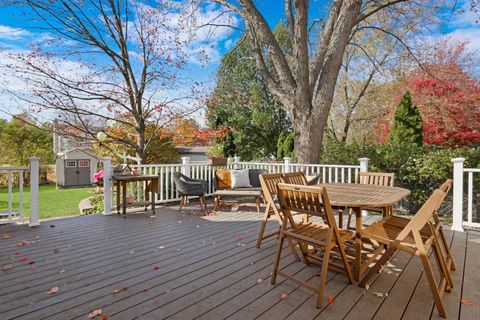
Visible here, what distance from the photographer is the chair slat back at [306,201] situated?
205cm

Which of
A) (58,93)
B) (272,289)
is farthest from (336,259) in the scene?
(58,93)

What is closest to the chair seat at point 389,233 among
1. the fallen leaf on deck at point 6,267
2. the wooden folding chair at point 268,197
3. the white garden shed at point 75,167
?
the wooden folding chair at point 268,197

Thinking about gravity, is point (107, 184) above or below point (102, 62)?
below

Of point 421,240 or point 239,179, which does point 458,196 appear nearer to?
point 421,240

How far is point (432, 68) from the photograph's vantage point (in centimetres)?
860

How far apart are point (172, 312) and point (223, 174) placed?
13.6 feet

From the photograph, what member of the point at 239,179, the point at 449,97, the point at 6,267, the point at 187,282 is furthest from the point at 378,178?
the point at 449,97

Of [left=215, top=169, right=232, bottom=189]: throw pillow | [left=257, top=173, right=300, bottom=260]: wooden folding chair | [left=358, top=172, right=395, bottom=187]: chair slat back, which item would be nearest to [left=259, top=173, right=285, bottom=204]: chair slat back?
[left=257, top=173, right=300, bottom=260]: wooden folding chair

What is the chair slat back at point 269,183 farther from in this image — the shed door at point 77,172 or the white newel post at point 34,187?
the shed door at point 77,172

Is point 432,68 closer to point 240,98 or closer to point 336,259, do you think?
point 240,98

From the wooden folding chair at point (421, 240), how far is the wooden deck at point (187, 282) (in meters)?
0.13

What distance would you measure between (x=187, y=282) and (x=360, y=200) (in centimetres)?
171

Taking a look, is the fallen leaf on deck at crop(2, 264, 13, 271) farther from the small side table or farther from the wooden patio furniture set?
the wooden patio furniture set

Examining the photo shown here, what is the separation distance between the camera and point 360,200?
96.1 inches
